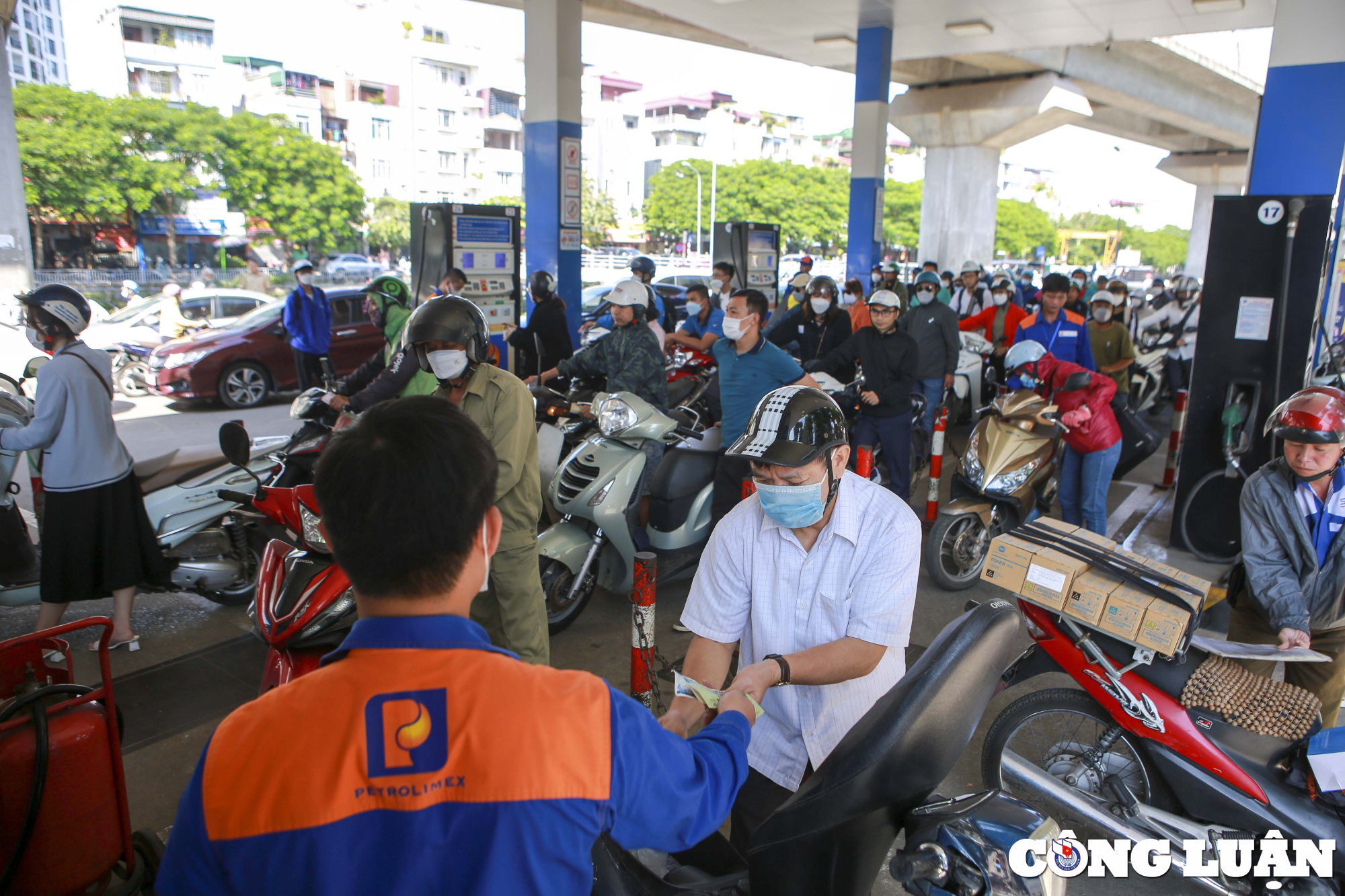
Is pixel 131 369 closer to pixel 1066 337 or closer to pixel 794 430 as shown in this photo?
pixel 1066 337

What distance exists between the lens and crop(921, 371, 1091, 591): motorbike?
5391 millimetres

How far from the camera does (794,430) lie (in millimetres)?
2109

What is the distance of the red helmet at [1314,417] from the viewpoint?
2.98m

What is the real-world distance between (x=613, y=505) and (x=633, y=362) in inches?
50.8

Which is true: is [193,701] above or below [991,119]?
below

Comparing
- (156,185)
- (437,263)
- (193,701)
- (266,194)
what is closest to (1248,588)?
(193,701)

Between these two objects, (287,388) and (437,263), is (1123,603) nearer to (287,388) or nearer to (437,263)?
(437,263)

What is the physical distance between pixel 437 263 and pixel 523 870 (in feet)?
28.8

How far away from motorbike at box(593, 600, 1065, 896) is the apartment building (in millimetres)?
66271

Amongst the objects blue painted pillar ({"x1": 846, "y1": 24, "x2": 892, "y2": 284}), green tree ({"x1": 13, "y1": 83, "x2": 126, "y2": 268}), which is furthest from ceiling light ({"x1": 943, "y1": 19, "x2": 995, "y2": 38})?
green tree ({"x1": 13, "y1": 83, "x2": 126, "y2": 268})

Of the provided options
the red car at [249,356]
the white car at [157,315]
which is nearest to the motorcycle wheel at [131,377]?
the red car at [249,356]

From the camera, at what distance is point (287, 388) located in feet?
38.2

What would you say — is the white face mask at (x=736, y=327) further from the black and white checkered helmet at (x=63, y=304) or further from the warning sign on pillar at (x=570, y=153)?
the warning sign on pillar at (x=570, y=153)

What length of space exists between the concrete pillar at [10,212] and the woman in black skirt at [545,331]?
556 centimetres
